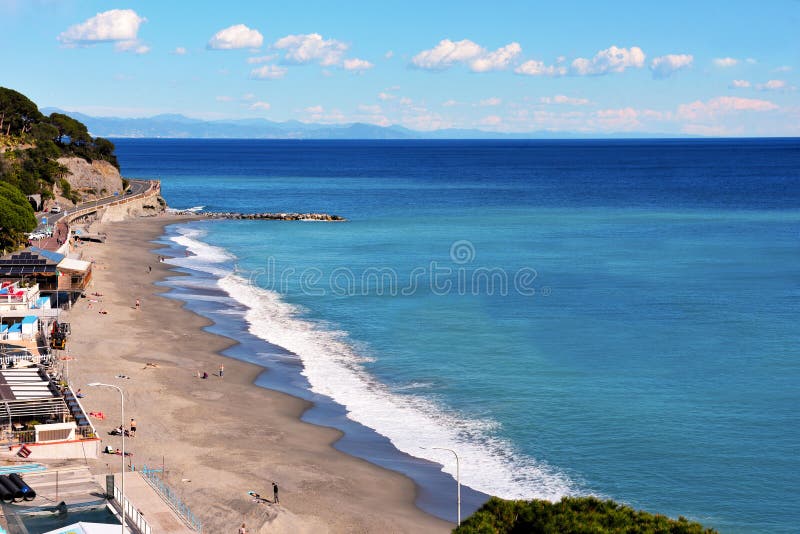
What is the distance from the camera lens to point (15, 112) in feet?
449

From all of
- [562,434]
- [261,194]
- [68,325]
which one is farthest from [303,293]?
[261,194]

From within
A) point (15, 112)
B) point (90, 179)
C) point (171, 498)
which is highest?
point (15, 112)

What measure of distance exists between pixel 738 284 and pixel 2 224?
64.7m

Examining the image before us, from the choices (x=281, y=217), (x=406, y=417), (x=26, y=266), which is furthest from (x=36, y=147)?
(x=406, y=417)

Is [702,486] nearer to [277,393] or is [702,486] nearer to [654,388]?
[654,388]

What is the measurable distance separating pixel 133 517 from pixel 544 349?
1328 inches

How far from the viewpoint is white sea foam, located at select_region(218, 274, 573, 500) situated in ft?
123

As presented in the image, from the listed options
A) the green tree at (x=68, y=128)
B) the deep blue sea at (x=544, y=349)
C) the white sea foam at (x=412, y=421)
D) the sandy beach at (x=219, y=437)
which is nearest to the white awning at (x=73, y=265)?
the sandy beach at (x=219, y=437)

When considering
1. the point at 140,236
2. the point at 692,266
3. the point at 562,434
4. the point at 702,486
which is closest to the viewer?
the point at 702,486

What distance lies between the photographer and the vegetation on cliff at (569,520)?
71.3 feet

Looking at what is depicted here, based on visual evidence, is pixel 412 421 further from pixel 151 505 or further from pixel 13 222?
pixel 13 222

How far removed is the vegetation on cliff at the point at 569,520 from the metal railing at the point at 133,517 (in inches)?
479

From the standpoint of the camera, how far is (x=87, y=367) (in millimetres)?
50688

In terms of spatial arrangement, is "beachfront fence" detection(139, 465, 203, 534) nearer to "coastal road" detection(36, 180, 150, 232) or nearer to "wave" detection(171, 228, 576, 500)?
"wave" detection(171, 228, 576, 500)
